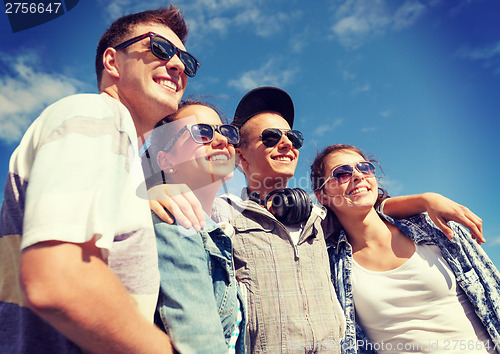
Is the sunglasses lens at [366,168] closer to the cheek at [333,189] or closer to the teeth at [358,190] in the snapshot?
the teeth at [358,190]

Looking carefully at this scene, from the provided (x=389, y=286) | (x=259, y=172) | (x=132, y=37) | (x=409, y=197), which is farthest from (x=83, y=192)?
(x=409, y=197)

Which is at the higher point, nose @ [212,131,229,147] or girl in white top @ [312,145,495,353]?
nose @ [212,131,229,147]

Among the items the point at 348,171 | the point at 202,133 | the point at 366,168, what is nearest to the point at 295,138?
the point at 348,171

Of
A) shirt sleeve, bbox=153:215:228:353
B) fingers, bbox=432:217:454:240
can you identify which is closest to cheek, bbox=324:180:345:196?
fingers, bbox=432:217:454:240

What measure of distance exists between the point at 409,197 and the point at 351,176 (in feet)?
2.41

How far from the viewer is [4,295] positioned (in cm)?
124

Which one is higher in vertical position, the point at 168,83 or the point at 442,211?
the point at 168,83

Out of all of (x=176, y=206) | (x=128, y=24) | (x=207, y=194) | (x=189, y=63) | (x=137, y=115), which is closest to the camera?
(x=176, y=206)

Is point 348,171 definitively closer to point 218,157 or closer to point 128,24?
point 218,157

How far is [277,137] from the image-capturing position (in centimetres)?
380

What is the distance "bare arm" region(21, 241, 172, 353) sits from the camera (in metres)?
0.96

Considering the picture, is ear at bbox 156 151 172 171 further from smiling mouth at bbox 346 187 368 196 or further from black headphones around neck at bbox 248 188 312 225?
smiling mouth at bbox 346 187 368 196

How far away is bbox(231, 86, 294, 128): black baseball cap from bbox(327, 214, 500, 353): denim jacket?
75.1 inches

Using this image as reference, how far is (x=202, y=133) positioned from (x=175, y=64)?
715 millimetres
